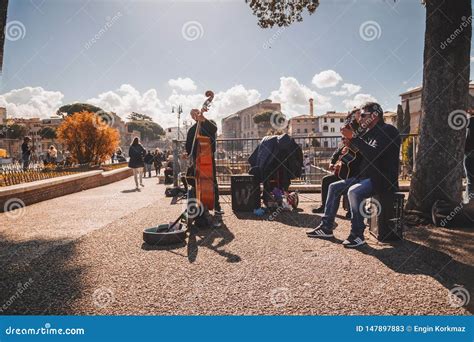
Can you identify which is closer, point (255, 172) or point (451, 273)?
point (451, 273)

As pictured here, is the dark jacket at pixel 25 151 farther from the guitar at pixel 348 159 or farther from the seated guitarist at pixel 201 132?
the guitar at pixel 348 159

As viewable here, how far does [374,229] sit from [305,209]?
2875 mm

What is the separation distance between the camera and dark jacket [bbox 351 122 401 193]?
453 centimetres

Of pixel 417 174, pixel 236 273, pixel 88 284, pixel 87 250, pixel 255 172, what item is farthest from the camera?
pixel 255 172

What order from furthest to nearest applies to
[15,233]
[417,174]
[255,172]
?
[255,172] < [417,174] < [15,233]

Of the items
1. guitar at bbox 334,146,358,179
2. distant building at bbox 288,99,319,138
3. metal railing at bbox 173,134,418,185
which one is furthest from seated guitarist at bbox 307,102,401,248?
distant building at bbox 288,99,319,138

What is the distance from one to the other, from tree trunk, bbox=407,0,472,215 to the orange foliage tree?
69.0 feet

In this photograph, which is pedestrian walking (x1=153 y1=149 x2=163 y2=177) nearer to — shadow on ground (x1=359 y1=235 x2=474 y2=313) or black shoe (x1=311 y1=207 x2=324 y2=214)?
black shoe (x1=311 y1=207 x2=324 y2=214)

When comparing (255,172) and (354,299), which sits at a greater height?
(255,172)

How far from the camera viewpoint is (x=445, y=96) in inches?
239

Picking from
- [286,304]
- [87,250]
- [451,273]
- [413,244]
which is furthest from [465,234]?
[87,250]

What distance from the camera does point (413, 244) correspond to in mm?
4730

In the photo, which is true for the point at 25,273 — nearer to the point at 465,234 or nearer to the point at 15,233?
the point at 15,233

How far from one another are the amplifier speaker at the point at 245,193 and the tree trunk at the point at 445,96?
11.1ft
